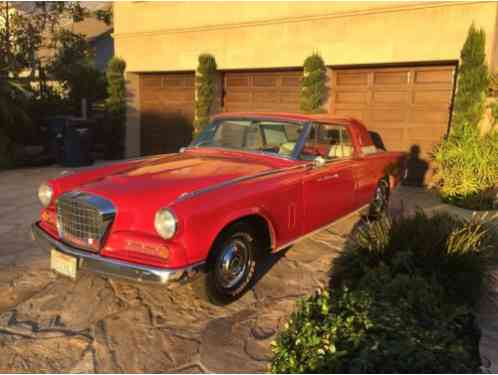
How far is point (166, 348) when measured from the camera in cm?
268

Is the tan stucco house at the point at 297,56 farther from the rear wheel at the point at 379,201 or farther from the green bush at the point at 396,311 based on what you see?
the green bush at the point at 396,311

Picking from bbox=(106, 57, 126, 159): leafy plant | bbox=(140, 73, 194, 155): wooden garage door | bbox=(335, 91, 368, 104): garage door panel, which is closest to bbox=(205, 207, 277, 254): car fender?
bbox=(335, 91, 368, 104): garage door panel

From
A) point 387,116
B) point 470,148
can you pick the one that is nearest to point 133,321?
point 470,148

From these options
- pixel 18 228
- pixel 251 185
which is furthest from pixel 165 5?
pixel 251 185

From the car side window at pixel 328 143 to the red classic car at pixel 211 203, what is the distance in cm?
1

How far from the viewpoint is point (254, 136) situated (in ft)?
14.2

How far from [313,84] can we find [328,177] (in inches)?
213

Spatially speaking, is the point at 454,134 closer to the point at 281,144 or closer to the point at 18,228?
the point at 281,144

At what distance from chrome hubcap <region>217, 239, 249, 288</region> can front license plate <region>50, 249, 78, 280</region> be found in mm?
1072

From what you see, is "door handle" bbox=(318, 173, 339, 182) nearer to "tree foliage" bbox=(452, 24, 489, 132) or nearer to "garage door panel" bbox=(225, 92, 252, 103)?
"tree foliage" bbox=(452, 24, 489, 132)

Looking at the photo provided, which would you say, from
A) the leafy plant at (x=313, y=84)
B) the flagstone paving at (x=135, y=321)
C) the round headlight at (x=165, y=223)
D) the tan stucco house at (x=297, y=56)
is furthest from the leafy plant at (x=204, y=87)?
the round headlight at (x=165, y=223)

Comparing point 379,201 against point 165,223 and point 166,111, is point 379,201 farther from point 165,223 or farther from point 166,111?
point 166,111

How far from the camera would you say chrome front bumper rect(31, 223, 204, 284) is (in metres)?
2.63

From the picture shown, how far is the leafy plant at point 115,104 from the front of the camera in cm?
1184
